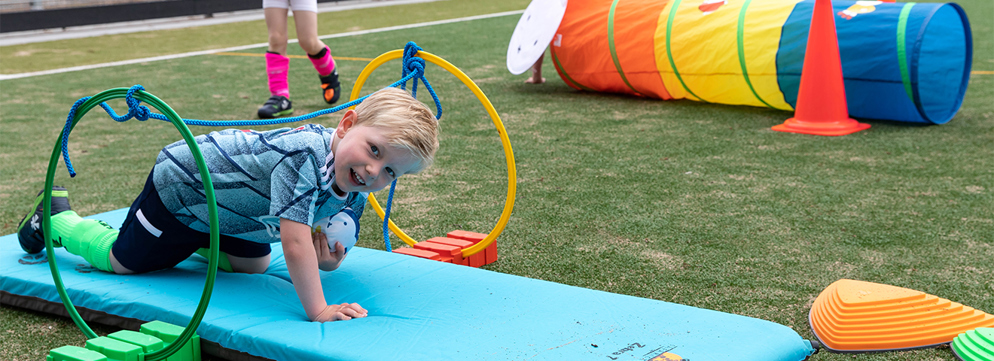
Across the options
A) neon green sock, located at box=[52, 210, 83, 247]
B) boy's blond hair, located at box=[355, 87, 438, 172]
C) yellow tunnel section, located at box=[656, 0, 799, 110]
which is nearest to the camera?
boy's blond hair, located at box=[355, 87, 438, 172]

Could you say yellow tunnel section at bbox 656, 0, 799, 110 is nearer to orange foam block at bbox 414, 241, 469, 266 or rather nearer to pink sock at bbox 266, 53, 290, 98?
pink sock at bbox 266, 53, 290, 98

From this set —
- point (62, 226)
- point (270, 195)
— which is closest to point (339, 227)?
point (270, 195)

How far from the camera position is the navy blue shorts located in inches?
87.3

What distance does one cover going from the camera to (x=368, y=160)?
189cm

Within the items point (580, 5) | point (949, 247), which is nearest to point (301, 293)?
point (949, 247)

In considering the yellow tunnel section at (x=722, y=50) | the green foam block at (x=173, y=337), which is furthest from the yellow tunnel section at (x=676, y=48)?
the green foam block at (x=173, y=337)

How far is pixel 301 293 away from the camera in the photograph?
1929 millimetres

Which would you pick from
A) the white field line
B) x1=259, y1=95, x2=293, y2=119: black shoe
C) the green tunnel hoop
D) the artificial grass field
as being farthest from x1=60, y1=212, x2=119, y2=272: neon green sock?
the white field line

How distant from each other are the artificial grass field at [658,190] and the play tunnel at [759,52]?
15 cm

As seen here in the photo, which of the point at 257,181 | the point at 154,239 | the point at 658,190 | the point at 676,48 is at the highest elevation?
the point at 257,181

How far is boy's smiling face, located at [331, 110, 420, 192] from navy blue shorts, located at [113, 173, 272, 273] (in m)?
0.56

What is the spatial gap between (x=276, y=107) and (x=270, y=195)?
3372 millimetres

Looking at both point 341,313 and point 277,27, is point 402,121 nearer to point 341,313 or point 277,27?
point 341,313

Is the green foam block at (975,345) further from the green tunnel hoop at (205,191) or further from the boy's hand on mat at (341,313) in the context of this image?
the green tunnel hoop at (205,191)
